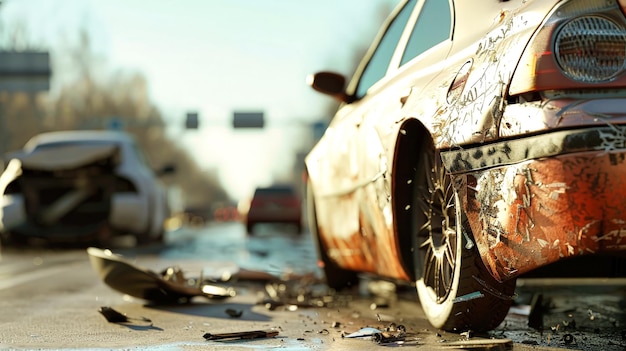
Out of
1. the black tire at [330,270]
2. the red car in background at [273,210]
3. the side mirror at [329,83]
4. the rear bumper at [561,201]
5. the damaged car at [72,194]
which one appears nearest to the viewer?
the rear bumper at [561,201]

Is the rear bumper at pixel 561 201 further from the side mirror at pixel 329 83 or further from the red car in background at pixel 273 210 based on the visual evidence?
the red car in background at pixel 273 210

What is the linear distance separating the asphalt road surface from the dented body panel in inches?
21.5

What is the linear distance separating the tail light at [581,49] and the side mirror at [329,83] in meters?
3.38

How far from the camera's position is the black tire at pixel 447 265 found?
14.4 ft

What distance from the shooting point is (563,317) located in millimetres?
5703

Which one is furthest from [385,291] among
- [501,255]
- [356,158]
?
[501,255]

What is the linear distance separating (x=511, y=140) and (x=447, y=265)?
1.07 m

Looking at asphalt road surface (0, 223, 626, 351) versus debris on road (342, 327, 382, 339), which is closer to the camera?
asphalt road surface (0, 223, 626, 351)

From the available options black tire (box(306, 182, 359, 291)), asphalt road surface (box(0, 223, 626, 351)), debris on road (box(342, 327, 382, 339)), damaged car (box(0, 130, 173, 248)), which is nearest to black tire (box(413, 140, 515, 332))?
asphalt road surface (box(0, 223, 626, 351))

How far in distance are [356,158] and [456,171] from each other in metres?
1.82

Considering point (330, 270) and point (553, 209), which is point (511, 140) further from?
point (330, 270)

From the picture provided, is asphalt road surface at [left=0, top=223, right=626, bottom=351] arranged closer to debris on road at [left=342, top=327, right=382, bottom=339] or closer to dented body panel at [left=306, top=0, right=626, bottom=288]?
debris on road at [left=342, top=327, right=382, bottom=339]

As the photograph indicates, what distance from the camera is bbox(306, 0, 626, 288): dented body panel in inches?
137

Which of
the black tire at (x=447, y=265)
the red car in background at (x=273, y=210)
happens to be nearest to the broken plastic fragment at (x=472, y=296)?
the black tire at (x=447, y=265)
